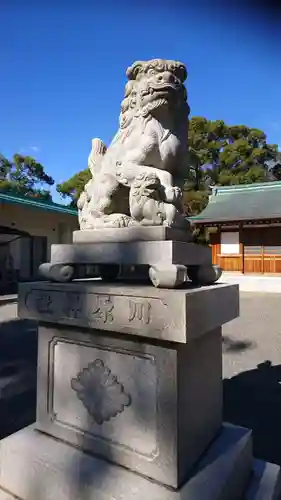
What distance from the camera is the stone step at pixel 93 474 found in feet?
4.46

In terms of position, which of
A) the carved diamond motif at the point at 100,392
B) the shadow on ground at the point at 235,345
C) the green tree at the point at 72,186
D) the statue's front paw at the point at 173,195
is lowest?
the shadow on ground at the point at 235,345

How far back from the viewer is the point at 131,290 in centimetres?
142

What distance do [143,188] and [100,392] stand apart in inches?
40.3

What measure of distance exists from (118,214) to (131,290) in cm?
57

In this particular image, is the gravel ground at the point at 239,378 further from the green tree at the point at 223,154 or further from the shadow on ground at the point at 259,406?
the green tree at the point at 223,154

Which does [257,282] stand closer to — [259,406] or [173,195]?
[259,406]

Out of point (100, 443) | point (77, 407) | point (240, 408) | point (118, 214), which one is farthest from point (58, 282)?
point (240, 408)

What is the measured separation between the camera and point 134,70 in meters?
1.91

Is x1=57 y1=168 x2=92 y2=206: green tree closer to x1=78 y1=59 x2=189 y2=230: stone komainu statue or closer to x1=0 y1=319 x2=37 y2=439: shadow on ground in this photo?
x1=0 y1=319 x2=37 y2=439: shadow on ground

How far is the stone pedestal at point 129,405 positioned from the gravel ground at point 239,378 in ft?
2.85

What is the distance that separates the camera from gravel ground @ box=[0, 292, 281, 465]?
2576mm

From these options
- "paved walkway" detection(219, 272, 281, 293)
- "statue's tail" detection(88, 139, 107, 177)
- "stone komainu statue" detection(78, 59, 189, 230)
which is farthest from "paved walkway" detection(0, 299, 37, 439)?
"paved walkway" detection(219, 272, 281, 293)

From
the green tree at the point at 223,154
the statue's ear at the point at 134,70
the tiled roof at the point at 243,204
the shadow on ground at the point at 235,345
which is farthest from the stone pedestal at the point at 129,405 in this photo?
the green tree at the point at 223,154

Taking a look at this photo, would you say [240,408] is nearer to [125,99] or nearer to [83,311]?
[83,311]
